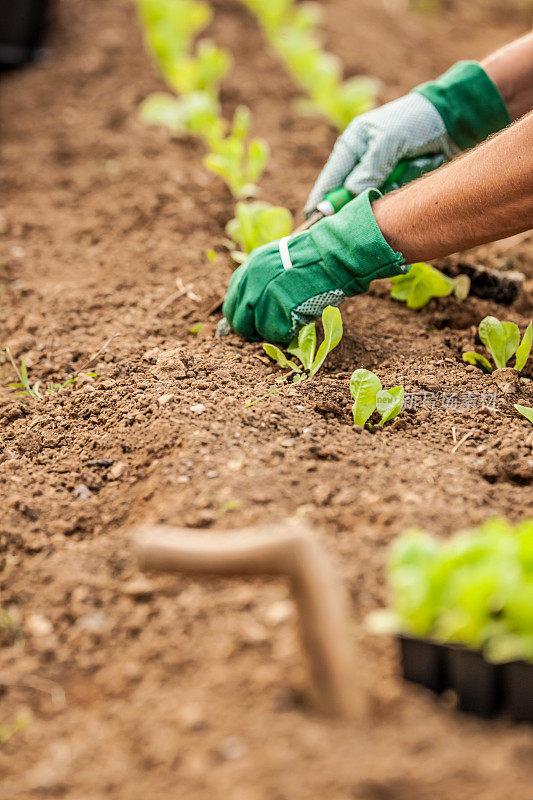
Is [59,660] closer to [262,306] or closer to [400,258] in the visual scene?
[262,306]

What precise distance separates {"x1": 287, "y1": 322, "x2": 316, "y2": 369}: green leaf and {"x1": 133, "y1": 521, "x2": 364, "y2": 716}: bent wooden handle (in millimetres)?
887

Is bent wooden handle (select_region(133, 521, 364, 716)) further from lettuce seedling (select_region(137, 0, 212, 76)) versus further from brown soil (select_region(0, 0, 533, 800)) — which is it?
lettuce seedling (select_region(137, 0, 212, 76))

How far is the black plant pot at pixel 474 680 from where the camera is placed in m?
1.06

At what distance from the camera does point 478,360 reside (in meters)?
2.05

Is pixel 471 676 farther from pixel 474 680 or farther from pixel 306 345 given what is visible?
pixel 306 345

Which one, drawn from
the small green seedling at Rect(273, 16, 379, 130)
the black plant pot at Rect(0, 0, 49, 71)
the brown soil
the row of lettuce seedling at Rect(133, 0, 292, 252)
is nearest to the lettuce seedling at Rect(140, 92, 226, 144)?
the row of lettuce seedling at Rect(133, 0, 292, 252)

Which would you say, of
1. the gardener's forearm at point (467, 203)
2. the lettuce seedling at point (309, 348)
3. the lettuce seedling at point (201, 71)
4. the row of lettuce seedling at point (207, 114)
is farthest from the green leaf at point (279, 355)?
the lettuce seedling at point (201, 71)

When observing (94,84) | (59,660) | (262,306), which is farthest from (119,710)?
(94,84)

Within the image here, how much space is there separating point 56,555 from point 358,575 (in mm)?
568

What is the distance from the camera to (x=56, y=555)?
1.45 metres

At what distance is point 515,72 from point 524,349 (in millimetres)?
834

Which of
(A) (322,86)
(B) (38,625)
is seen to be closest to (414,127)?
(A) (322,86)

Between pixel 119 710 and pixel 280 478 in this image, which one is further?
pixel 280 478

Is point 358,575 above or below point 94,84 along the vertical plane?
below
